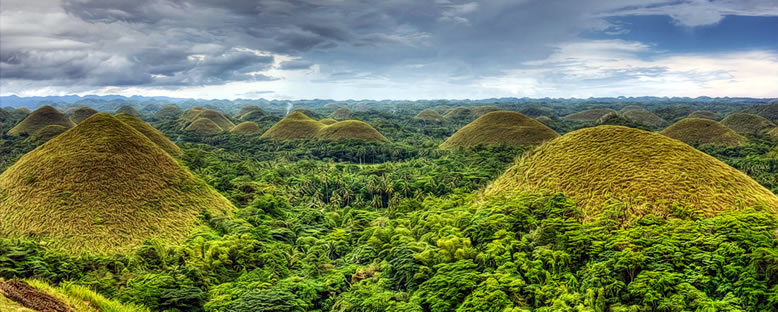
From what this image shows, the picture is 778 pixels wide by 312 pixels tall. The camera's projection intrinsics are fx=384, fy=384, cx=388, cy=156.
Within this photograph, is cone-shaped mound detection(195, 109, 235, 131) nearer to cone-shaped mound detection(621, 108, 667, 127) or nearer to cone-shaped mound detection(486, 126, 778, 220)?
cone-shaped mound detection(486, 126, 778, 220)

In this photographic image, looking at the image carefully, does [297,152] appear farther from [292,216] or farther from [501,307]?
[501,307]

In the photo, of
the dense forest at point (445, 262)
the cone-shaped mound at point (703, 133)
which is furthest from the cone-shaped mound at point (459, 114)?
the dense forest at point (445, 262)

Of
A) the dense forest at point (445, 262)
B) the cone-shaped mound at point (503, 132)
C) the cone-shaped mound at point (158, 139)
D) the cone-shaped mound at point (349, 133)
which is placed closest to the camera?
the dense forest at point (445, 262)

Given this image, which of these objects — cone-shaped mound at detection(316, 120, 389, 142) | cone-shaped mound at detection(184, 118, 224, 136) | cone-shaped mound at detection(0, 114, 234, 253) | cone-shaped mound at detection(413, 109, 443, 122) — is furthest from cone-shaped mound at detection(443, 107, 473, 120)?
cone-shaped mound at detection(0, 114, 234, 253)

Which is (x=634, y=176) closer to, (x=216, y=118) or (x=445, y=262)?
(x=445, y=262)

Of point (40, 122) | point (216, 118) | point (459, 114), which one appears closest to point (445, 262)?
point (40, 122)

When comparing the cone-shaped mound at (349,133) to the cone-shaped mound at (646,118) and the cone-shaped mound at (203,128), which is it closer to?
the cone-shaped mound at (203,128)
